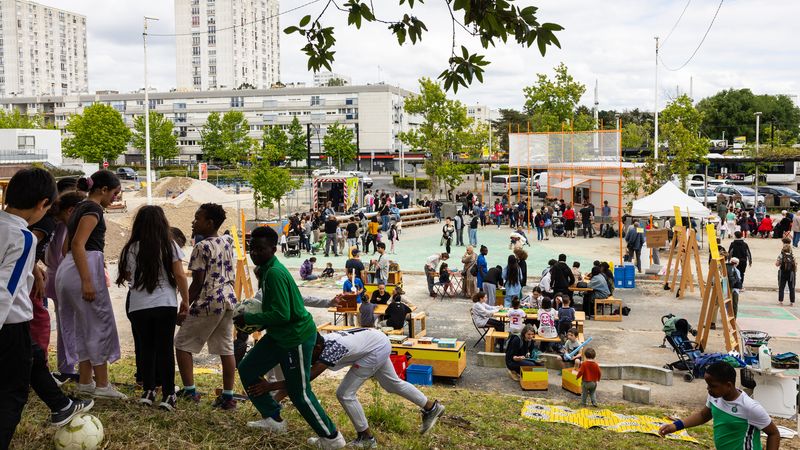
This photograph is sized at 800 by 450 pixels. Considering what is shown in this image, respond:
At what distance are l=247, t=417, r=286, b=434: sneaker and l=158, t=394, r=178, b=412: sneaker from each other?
0.69 meters

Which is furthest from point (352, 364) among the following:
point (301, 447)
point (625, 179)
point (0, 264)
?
point (625, 179)

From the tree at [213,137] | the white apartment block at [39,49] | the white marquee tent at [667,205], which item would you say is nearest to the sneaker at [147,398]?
the white marquee tent at [667,205]

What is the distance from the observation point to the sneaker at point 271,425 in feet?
17.4

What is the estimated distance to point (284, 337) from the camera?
489 centimetres

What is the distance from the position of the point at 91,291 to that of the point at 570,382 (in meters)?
7.35

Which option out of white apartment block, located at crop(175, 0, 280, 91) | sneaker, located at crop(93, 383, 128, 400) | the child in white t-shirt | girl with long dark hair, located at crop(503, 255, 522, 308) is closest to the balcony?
girl with long dark hair, located at crop(503, 255, 522, 308)

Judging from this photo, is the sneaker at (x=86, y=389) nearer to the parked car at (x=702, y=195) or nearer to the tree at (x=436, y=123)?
the parked car at (x=702, y=195)

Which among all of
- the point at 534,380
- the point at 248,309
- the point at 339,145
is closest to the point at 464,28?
the point at 248,309

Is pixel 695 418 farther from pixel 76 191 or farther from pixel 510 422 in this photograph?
pixel 76 191

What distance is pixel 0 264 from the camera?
3771 mm

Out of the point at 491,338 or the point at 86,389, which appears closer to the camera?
the point at 86,389

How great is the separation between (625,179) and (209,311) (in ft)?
88.0

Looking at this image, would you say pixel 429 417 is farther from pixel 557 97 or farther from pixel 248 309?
pixel 557 97

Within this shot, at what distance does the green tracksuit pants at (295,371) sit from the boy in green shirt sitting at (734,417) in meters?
2.77
